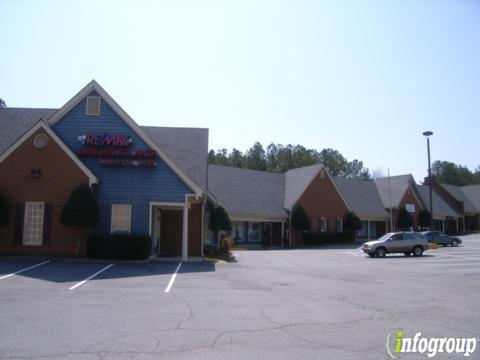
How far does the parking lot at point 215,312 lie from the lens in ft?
23.9

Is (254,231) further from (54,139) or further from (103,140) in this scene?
(54,139)

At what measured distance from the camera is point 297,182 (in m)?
46.1

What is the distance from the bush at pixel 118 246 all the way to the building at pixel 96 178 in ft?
3.41

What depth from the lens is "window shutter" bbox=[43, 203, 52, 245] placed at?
20656mm

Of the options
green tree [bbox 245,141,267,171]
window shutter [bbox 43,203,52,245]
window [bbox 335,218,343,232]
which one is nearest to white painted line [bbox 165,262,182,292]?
window shutter [bbox 43,203,52,245]

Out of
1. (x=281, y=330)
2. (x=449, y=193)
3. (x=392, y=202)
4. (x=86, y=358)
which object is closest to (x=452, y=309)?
(x=281, y=330)

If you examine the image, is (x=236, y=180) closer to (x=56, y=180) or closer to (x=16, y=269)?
(x=56, y=180)

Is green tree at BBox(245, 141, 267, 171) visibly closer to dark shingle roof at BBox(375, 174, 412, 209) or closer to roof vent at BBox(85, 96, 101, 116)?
dark shingle roof at BBox(375, 174, 412, 209)

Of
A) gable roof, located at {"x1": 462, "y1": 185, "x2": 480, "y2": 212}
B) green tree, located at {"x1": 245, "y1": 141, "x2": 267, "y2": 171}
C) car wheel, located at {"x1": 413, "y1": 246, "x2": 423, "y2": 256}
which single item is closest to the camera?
car wheel, located at {"x1": 413, "y1": 246, "x2": 423, "y2": 256}

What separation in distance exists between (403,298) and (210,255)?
47.9ft

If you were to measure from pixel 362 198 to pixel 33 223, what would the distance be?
40840 mm

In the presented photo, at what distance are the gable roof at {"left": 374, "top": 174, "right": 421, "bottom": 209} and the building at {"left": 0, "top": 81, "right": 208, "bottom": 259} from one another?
1410 inches

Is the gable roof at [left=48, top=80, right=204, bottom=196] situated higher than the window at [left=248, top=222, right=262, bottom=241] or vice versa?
the gable roof at [left=48, top=80, right=204, bottom=196]

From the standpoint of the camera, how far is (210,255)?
25875mm
